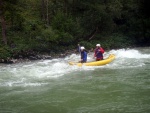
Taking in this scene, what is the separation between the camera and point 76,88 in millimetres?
11352

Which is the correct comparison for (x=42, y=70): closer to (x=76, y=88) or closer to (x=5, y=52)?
(x=76, y=88)

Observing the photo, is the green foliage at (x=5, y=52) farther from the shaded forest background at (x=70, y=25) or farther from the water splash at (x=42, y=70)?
the water splash at (x=42, y=70)

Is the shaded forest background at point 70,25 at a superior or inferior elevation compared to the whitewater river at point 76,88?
superior

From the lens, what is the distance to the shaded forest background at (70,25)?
21.2 metres

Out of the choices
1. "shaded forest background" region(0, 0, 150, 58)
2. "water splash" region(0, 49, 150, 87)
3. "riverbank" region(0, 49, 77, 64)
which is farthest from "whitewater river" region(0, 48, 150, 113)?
"shaded forest background" region(0, 0, 150, 58)

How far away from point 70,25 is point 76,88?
1192 cm

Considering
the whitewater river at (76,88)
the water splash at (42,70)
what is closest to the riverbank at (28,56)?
the water splash at (42,70)

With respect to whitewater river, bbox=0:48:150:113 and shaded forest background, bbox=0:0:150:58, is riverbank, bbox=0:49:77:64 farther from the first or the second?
whitewater river, bbox=0:48:150:113

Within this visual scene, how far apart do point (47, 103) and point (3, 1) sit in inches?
488

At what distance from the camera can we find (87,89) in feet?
36.6

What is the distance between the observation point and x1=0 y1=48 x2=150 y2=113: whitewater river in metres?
9.21

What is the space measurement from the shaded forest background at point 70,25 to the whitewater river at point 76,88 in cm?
529

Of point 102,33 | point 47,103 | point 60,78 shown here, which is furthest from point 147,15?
point 47,103

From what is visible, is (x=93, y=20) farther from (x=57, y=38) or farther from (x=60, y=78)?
(x=60, y=78)
